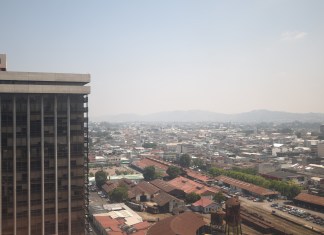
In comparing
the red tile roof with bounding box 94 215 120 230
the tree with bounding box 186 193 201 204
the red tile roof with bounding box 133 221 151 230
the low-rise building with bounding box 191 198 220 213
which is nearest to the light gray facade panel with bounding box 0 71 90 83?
the red tile roof with bounding box 94 215 120 230

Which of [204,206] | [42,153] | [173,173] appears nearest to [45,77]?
[42,153]

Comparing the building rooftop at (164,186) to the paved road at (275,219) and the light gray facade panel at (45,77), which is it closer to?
the paved road at (275,219)

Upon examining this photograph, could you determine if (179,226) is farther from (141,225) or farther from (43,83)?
(43,83)

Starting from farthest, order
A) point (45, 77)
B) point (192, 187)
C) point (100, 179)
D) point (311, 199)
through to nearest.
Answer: point (100, 179) → point (192, 187) → point (311, 199) → point (45, 77)

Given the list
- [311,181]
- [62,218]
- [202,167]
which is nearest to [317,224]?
[311,181]

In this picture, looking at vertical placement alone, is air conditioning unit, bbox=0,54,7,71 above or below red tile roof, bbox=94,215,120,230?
above

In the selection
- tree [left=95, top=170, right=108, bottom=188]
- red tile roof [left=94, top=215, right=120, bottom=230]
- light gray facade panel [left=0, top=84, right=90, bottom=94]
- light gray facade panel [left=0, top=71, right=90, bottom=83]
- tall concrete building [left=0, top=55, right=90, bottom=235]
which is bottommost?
red tile roof [left=94, top=215, right=120, bottom=230]

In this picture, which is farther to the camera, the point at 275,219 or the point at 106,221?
the point at 275,219

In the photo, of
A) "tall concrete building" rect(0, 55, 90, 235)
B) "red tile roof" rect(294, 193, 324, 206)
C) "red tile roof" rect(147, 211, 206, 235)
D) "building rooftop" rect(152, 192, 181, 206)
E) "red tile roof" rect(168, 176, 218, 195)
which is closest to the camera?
"tall concrete building" rect(0, 55, 90, 235)

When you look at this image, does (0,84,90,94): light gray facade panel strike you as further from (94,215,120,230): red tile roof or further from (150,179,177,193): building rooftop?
(150,179,177,193): building rooftop
